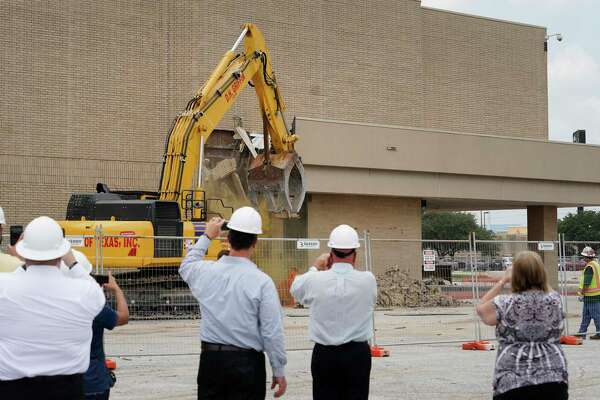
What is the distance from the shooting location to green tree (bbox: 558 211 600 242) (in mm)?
107875

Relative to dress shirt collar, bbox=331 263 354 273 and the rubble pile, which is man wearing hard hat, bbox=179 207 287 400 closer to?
dress shirt collar, bbox=331 263 354 273

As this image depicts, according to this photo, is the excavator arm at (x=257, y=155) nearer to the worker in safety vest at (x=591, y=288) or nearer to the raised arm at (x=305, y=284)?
the worker in safety vest at (x=591, y=288)

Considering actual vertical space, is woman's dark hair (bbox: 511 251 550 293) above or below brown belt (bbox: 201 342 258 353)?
above

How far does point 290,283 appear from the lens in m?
16.3

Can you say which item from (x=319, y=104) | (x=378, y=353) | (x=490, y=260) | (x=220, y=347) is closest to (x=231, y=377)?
(x=220, y=347)

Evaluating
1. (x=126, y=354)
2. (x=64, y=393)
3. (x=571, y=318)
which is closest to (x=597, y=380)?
(x=126, y=354)

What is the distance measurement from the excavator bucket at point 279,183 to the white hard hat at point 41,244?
20.1 meters

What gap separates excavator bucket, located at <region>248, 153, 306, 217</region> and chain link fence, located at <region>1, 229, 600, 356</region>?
3017 millimetres

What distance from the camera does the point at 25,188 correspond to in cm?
2883

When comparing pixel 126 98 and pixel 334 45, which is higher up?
pixel 334 45

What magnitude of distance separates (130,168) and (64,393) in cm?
2600

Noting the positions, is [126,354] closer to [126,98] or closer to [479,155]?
[126,98]

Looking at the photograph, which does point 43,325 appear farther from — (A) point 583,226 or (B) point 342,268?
(A) point 583,226

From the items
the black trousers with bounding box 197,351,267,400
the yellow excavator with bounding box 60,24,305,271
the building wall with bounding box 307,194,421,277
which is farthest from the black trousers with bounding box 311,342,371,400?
the building wall with bounding box 307,194,421,277
